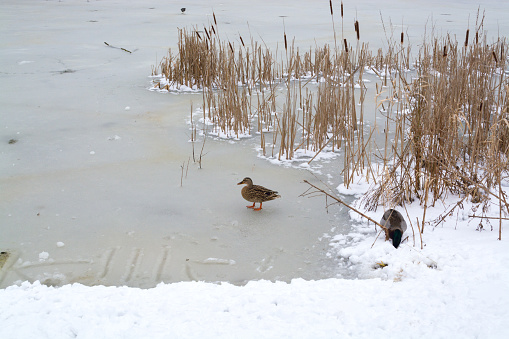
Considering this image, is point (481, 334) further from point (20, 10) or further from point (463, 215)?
point (20, 10)

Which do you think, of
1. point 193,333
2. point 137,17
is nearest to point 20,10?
point 137,17

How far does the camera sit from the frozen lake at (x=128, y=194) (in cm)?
256

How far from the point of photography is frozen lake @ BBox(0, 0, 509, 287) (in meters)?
2.56

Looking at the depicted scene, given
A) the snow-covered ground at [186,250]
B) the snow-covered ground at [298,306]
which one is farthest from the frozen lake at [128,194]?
the snow-covered ground at [298,306]

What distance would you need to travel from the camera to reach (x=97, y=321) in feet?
6.43

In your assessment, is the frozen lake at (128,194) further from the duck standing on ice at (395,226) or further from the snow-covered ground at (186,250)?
the duck standing on ice at (395,226)

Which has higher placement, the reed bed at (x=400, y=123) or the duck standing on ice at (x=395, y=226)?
the reed bed at (x=400, y=123)

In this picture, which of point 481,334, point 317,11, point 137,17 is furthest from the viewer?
point 317,11

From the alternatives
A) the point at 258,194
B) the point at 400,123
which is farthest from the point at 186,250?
the point at 400,123

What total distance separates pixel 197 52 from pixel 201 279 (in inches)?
152

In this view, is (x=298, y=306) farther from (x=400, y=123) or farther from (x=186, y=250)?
(x=400, y=123)

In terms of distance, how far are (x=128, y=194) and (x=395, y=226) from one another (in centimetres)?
175

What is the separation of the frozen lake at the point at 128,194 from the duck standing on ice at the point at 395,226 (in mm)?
318

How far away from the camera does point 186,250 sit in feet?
8.87
